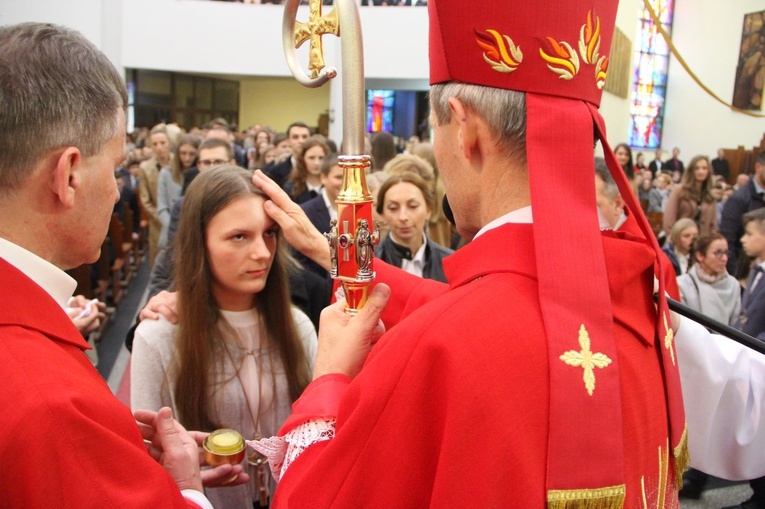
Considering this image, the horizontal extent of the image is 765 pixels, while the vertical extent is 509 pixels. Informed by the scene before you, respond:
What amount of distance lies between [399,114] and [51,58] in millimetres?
17217

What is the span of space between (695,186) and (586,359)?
22.5 feet

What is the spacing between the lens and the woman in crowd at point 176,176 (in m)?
6.23

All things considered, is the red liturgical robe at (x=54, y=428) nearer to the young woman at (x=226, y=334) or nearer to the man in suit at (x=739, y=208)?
the young woman at (x=226, y=334)

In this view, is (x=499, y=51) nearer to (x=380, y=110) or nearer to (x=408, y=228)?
(x=408, y=228)

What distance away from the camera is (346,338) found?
1419 millimetres

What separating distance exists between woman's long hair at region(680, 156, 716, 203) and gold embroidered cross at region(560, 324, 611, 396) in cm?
664

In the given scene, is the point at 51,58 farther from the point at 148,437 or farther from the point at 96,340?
the point at 96,340

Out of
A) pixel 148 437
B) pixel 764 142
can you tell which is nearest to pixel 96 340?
pixel 148 437

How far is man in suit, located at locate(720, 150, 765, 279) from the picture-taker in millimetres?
6098

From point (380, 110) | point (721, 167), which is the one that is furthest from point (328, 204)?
point (721, 167)

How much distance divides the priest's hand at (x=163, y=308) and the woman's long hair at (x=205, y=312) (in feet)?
0.12

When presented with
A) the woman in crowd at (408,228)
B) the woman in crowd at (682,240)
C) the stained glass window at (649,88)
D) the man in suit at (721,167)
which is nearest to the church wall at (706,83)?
the stained glass window at (649,88)

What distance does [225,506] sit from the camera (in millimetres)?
2035

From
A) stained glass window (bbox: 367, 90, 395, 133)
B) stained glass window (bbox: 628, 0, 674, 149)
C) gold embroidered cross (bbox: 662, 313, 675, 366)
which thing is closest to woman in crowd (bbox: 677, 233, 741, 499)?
gold embroidered cross (bbox: 662, 313, 675, 366)
